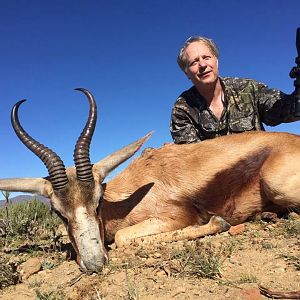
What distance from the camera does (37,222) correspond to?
745cm

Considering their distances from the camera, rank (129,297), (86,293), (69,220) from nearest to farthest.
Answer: (129,297) → (86,293) → (69,220)

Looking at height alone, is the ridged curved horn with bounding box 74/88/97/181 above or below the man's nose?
below

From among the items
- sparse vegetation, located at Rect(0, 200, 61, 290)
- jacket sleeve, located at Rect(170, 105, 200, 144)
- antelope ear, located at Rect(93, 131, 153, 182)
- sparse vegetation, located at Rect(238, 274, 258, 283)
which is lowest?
sparse vegetation, located at Rect(238, 274, 258, 283)

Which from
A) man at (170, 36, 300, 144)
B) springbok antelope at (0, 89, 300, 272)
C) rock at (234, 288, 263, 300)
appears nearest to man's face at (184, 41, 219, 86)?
man at (170, 36, 300, 144)

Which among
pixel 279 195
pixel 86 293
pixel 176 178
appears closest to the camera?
pixel 86 293

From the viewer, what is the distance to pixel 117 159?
215 inches

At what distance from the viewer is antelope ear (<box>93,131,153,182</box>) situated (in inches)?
214

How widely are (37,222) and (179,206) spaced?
3.22 m

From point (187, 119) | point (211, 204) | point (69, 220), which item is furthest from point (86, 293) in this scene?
point (187, 119)

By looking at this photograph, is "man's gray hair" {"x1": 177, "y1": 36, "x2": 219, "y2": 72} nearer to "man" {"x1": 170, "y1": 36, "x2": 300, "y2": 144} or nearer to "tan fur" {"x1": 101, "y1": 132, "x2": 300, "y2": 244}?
"man" {"x1": 170, "y1": 36, "x2": 300, "y2": 144}

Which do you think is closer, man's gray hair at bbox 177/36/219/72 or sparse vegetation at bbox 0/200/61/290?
sparse vegetation at bbox 0/200/61/290

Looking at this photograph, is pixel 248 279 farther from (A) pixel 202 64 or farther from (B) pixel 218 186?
(A) pixel 202 64

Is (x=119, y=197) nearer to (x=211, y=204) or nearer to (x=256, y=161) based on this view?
(x=211, y=204)

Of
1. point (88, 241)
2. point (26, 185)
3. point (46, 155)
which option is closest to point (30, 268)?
point (88, 241)
